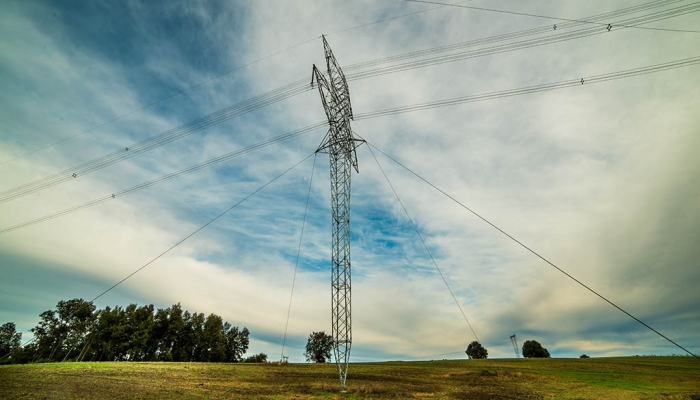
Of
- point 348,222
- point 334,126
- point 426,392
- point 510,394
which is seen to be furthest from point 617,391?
point 334,126

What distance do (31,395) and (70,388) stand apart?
→ 3658 mm

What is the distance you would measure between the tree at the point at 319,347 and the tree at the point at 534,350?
8883cm

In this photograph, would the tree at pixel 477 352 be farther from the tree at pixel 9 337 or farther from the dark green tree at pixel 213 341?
the tree at pixel 9 337

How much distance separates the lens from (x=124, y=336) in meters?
83.4

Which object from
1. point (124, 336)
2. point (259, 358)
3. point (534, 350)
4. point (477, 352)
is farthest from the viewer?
point (477, 352)

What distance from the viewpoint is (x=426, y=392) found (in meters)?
28.9

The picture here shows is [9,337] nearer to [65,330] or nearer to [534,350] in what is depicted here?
[65,330]

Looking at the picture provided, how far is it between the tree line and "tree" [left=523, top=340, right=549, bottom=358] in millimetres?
125532

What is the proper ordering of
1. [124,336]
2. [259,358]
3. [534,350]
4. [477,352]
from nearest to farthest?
[124,336]
[259,358]
[534,350]
[477,352]

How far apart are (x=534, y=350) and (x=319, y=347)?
94879mm

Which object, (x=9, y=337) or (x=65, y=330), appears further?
(x=9, y=337)

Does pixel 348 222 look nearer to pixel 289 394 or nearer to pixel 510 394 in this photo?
pixel 289 394

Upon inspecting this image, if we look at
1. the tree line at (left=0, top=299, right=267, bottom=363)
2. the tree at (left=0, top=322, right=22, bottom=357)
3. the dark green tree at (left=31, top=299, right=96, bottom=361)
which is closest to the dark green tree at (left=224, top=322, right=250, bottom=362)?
the tree line at (left=0, top=299, right=267, bottom=363)

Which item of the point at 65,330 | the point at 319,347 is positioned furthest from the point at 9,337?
the point at 319,347
